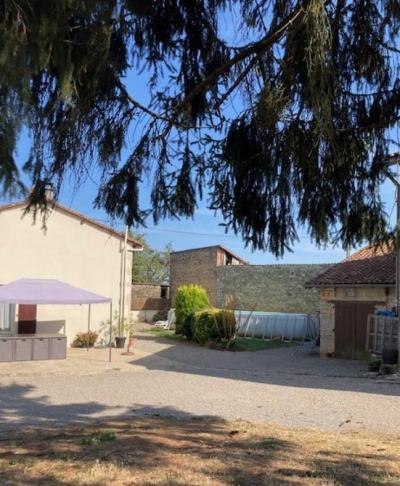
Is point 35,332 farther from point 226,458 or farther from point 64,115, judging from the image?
point 64,115

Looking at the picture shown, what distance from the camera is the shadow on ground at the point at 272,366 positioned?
13.9 metres

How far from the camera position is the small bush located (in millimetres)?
19984

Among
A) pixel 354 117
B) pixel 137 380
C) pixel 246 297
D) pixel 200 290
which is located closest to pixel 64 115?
pixel 354 117

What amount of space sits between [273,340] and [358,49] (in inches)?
884

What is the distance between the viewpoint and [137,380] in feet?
44.8

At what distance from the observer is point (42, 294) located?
54.5ft

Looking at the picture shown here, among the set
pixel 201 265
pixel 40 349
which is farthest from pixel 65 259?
pixel 201 265

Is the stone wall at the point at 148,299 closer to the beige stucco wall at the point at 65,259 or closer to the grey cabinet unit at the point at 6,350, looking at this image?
the beige stucco wall at the point at 65,259

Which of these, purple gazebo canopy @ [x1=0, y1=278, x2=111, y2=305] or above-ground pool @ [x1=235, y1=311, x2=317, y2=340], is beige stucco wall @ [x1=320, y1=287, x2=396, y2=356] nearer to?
above-ground pool @ [x1=235, y1=311, x2=317, y2=340]

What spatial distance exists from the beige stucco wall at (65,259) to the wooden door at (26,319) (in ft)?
1.05

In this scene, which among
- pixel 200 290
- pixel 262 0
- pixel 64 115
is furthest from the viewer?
pixel 200 290

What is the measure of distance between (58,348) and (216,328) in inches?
292

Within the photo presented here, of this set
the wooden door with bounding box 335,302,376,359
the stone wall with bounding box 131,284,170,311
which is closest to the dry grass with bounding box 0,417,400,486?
the wooden door with bounding box 335,302,376,359

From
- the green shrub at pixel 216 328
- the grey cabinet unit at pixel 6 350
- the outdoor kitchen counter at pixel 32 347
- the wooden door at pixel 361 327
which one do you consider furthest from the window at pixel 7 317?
the wooden door at pixel 361 327
